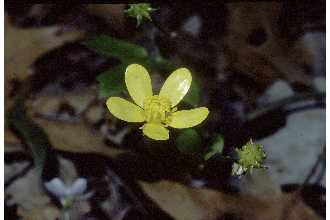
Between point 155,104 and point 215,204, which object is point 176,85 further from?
point 215,204

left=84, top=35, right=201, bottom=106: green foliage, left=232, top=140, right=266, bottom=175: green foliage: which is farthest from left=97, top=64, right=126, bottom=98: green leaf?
left=232, top=140, right=266, bottom=175: green foliage

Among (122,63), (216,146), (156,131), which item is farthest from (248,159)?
(122,63)


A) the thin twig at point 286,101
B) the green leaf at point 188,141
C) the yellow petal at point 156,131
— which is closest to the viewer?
the yellow petal at point 156,131

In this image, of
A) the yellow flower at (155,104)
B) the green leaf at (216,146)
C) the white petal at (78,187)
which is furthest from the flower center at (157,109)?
the white petal at (78,187)

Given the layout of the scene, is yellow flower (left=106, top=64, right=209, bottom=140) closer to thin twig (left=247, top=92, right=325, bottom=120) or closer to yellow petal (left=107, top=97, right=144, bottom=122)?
yellow petal (left=107, top=97, right=144, bottom=122)

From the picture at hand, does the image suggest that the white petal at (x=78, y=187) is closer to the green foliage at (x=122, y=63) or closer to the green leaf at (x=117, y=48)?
the green foliage at (x=122, y=63)
